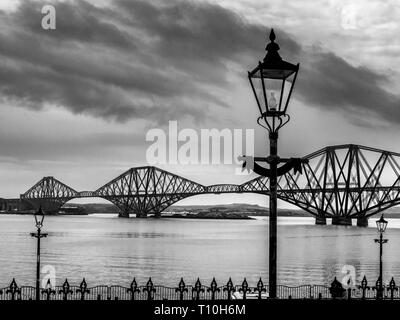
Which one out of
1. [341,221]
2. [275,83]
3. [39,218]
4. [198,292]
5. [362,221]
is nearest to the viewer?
[275,83]

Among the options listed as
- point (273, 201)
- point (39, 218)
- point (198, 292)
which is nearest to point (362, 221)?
point (39, 218)

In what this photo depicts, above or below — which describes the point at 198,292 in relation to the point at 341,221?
below

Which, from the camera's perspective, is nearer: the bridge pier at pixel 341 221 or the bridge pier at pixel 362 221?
the bridge pier at pixel 362 221

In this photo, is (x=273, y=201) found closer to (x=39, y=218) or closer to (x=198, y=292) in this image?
(x=198, y=292)

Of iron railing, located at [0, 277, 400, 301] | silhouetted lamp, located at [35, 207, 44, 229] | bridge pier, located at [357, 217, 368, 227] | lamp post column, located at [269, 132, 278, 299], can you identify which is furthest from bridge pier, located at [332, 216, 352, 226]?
lamp post column, located at [269, 132, 278, 299]

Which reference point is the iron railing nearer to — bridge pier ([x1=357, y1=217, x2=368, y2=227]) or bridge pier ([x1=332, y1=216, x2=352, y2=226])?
bridge pier ([x1=357, y1=217, x2=368, y2=227])

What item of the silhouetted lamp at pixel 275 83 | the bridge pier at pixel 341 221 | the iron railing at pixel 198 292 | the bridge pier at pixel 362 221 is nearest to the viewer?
the silhouetted lamp at pixel 275 83

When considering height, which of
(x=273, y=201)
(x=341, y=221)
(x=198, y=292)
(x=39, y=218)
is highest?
(x=341, y=221)

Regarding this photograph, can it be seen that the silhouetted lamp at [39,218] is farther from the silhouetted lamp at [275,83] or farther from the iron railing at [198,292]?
the silhouetted lamp at [275,83]

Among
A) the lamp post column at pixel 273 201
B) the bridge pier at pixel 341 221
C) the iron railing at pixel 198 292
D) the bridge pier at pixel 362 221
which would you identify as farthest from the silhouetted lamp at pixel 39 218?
the bridge pier at pixel 341 221
